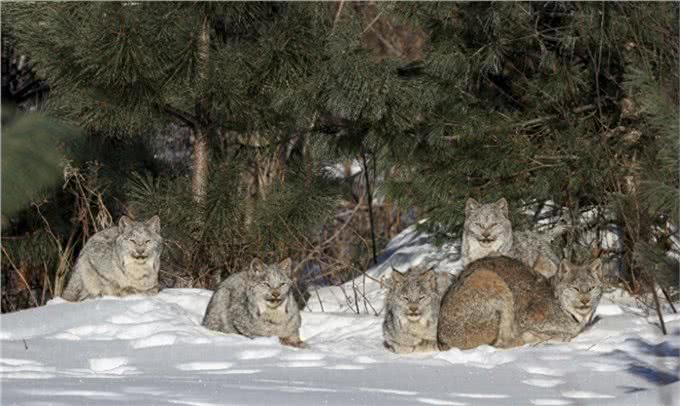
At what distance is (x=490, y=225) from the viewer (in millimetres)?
9047

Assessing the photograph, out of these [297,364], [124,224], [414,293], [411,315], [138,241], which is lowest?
[297,364]

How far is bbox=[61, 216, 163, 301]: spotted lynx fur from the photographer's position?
937 cm

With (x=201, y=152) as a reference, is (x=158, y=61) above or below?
above

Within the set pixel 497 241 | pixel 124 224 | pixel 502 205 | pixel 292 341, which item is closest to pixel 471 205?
pixel 502 205

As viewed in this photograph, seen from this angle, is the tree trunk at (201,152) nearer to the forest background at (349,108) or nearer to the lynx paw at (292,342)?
the forest background at (349,108)

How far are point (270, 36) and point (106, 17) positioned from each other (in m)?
1.40

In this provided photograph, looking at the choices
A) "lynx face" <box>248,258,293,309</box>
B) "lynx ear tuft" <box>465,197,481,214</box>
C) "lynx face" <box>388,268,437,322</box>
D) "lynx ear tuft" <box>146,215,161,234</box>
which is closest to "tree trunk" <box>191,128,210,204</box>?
"lynx ear tuft" <box>146,215,161,234</box>

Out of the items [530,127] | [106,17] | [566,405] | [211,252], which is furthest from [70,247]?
[566,405]

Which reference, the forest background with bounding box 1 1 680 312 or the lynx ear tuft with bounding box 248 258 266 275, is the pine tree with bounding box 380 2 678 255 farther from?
the lynx ear tuft with bounding box 248 258 266 275

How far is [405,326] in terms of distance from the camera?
25.9ft

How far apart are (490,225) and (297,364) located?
2.61m

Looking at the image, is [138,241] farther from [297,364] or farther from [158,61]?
[297,364]

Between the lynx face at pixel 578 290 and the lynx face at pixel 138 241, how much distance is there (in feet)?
10.7

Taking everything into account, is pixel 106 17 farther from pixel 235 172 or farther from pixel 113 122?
pixel 235 172
